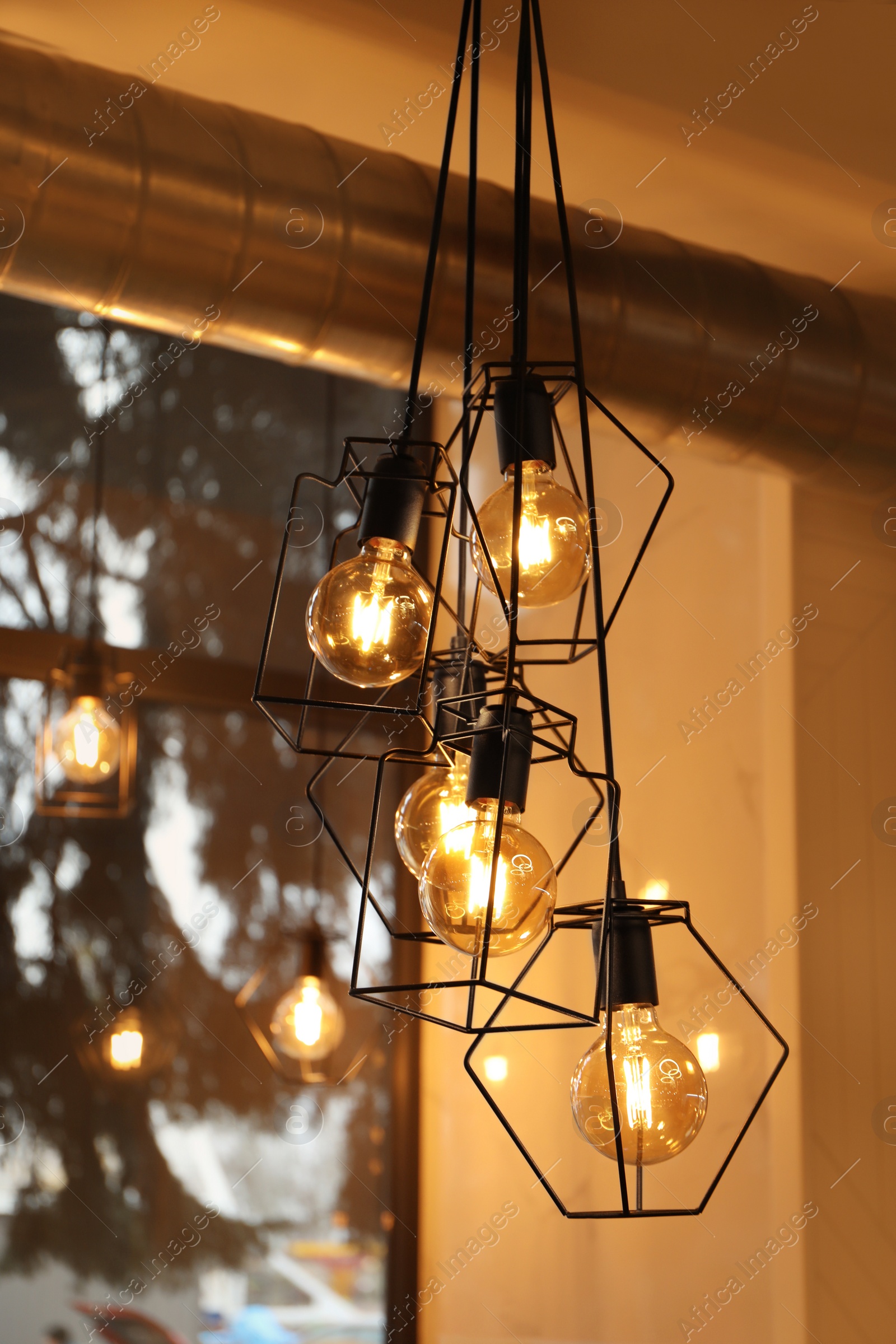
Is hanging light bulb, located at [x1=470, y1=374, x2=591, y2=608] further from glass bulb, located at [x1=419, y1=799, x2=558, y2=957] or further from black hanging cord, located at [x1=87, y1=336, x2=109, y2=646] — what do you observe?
black hanging cord, located at [x1=87, y1=336, x2=109, y2=646]

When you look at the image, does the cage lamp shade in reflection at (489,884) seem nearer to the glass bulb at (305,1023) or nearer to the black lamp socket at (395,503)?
the black lamp socket at (395,503)

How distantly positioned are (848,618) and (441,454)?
1.22 m

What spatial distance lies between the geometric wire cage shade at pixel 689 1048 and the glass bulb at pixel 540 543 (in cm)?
76

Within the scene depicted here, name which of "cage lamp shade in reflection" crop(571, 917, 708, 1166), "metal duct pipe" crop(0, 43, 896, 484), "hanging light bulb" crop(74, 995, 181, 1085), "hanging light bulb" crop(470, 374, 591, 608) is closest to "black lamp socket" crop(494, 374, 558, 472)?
"hanging light bulb" crop(470, 374, 591, 608)

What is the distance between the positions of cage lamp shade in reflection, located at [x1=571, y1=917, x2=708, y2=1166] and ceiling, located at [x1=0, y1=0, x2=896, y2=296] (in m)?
1.03

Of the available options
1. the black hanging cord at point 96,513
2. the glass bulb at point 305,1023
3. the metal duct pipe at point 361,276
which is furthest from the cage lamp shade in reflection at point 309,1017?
the metal duct pipe at point 361,276

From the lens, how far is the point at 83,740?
2635mm

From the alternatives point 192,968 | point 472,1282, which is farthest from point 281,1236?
point 192,968

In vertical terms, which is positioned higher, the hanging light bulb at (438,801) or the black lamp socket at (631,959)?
the hanging light bulb at (438,801)

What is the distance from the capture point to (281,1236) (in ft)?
9.18

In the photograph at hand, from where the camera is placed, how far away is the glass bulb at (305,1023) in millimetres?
2746

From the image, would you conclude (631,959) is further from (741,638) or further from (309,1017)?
(309,1017)

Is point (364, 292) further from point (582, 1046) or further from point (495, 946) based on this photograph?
point (582, 1046)

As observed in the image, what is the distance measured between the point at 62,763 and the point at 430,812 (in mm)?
1908
